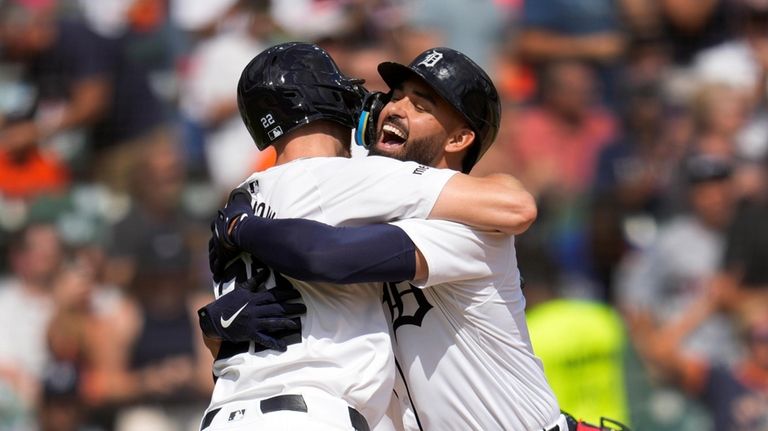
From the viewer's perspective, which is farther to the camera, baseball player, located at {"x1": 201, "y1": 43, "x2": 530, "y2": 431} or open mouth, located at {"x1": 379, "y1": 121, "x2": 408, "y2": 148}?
open mouth, located at {"x1": 379, "y1": 121, "x2": 408, "y2": 148}

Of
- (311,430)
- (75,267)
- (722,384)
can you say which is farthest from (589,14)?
(311,430)

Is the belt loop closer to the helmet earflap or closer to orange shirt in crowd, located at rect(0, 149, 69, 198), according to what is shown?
the helmet earflap

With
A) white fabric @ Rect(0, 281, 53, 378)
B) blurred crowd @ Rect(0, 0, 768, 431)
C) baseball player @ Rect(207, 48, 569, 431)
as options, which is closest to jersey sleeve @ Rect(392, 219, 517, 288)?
baseball player @ Rect(207, 48, 569, 431)

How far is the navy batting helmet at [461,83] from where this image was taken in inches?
152

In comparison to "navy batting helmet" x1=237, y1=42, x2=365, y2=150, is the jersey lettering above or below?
below

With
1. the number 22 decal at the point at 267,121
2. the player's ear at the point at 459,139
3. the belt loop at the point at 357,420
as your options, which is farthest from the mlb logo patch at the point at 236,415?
the player's ear at the point at 459,139

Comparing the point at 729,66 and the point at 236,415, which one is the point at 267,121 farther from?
the point at 729,66

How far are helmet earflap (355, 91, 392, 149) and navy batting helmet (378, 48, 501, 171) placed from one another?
10 centimetres

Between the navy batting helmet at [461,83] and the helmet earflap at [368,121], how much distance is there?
0.34 ft

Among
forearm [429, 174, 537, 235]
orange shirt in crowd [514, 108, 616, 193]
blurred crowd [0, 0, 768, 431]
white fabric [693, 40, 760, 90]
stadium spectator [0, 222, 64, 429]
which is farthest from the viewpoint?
stadium spectator [0, 222, 64, 429]

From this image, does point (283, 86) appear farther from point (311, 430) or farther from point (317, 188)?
point (311, 430)

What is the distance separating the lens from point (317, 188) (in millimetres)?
3721

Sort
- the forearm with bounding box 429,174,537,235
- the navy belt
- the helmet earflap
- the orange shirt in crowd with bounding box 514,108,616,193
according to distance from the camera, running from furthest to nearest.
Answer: the orange shirt in crowd with bounding box 514,108,616,193
the helmet earflap
the forearm with bounding box 429,174,537,235
the navy belt

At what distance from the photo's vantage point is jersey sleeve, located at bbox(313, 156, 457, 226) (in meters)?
3.67
